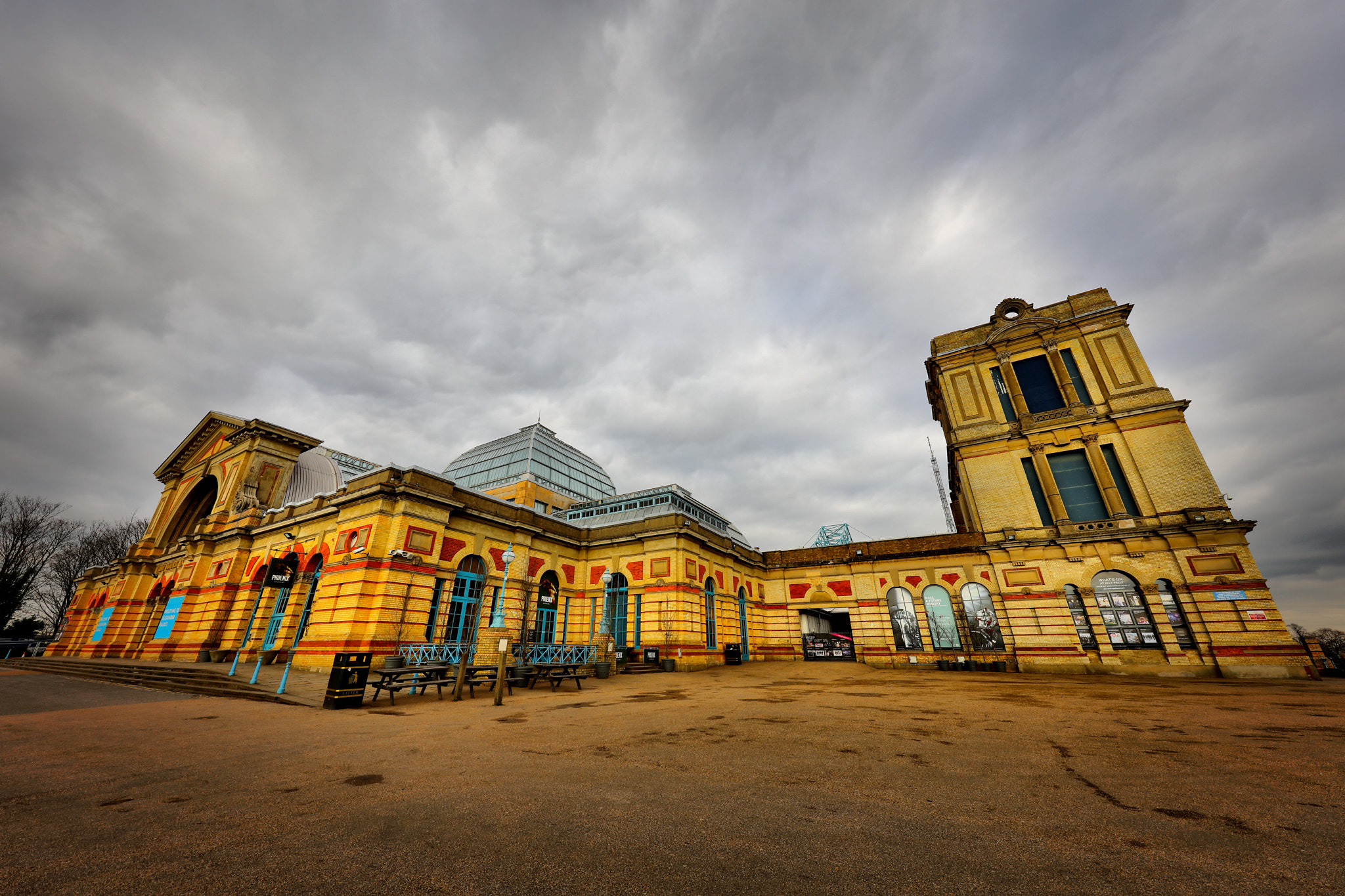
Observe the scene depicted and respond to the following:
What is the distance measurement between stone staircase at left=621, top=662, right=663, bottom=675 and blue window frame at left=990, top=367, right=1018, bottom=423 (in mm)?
22733

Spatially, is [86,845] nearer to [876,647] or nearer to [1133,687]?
[1133,687]

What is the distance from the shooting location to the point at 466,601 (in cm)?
2006

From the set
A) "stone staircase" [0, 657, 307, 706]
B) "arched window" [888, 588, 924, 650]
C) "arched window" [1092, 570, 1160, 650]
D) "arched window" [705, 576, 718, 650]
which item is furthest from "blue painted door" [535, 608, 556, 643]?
"arched window" [1092, 570, 1160, 650]

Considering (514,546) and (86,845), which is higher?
(514,546)

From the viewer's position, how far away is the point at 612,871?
119 inches

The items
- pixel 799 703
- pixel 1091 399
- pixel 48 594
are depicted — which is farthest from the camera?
pixel 48 594

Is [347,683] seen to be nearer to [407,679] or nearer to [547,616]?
[407,679]

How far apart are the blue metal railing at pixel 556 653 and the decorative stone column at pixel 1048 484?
2283cm

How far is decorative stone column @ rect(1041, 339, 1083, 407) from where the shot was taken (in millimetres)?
25078

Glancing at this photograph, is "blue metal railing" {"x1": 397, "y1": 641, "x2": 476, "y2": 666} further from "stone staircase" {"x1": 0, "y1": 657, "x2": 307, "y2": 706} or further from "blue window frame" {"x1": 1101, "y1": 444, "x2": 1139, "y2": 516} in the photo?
"blue window frame" {"x1": 1101, "y1": 444, "x2": 1139, "y2": 516}

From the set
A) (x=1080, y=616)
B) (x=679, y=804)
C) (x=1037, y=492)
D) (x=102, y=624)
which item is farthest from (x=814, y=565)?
(x=102, y=624)

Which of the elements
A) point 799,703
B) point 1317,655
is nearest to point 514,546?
point 799,703

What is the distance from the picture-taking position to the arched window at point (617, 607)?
23672 mm

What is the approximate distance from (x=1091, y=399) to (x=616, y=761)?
29.9m
